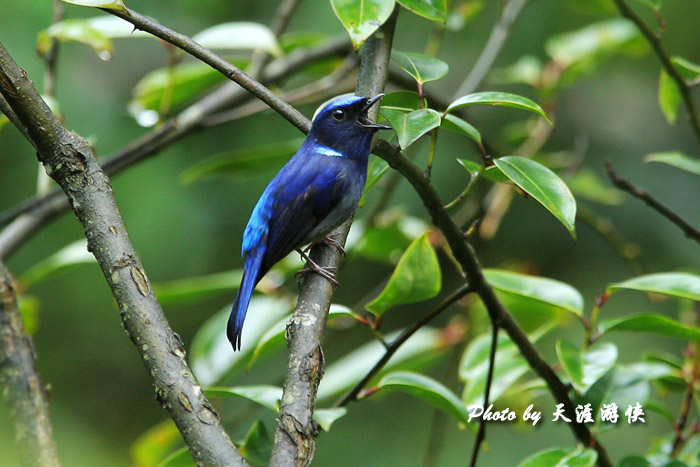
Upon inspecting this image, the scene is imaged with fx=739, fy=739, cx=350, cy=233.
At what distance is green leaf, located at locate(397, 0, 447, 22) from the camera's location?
2.11 meters

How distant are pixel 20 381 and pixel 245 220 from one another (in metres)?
3.01

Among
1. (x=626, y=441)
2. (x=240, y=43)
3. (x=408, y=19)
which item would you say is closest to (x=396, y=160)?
(x=240, y=43)

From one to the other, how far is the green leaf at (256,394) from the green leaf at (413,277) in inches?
14.6

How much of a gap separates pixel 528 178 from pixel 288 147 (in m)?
1.52

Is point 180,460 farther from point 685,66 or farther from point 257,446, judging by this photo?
point 685,66

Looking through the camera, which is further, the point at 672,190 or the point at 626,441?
the point at 672,190

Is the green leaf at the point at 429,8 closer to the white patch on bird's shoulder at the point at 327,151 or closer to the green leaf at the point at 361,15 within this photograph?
the green leaf at the point at 361,15

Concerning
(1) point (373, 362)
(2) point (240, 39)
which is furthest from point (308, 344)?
(2) point (240, 39)

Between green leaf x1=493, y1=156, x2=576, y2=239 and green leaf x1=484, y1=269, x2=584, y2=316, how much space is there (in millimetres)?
481

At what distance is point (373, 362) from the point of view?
9.73 ft

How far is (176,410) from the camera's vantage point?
151cm

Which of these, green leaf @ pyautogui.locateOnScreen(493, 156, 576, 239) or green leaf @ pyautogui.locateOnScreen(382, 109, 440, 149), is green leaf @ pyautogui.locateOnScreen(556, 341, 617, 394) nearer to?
green leaf @ pyautogui.locateOnScreen(493, 156, 576, 239)

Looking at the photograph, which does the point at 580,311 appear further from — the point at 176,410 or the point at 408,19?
the point at 408,19

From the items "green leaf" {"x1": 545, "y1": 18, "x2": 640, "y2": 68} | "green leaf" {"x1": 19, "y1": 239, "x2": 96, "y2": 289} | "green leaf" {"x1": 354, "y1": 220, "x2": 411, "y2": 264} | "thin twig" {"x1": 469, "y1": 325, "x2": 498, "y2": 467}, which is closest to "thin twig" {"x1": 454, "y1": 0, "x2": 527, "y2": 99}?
"green leaf" {"x1": 545, "y1": 18, "x2": 640, "y2": 68}
